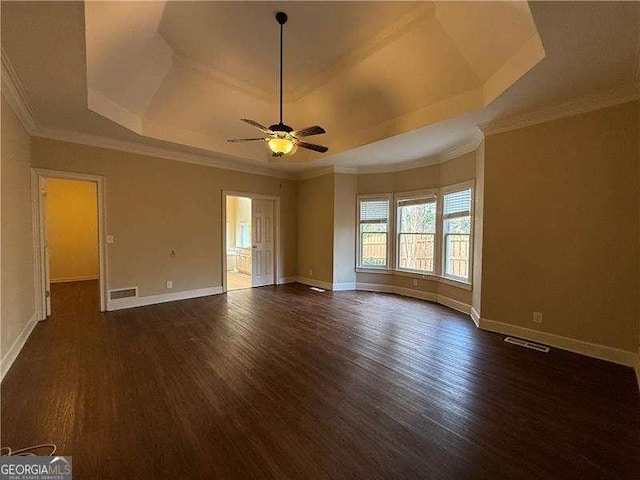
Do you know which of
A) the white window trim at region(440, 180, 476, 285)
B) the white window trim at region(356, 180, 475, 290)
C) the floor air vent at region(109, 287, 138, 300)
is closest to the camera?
the white window trim at region(440, 180, 476, 285)

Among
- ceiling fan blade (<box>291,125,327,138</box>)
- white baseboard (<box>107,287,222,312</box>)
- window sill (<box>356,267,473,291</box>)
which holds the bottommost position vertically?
white baseboard (<box>107,287,222,312</box>)

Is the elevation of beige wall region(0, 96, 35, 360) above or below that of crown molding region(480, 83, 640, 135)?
below

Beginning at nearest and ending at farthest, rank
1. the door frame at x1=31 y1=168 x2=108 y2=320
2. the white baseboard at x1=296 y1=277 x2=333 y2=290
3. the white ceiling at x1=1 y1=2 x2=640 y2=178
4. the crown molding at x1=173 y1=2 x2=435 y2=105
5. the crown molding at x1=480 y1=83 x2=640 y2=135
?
the white ceiling at x1=1 y1=2 x2=640 y2=178
the crown molding at x1=480 y1=83 x2=640 y2=135
the crown molding at x1=173 y1=2 x2=435 y2=105
the door frame at x1=31 y1=168 x2=108 y2=320
the white baseboard at x1=296 y1=277 x2=333 y2=290

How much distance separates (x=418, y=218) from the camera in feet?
19.0

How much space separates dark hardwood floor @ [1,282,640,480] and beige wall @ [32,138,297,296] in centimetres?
142

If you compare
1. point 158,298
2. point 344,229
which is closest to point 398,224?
point 344,229

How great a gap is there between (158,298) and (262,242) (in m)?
2.55

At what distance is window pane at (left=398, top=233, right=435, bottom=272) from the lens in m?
5.61

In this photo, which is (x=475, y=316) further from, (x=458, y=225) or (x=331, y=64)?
(x=331, y=64)

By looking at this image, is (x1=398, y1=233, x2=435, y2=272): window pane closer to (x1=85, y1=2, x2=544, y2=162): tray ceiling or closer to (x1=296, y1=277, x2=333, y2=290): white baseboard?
(x1=296, y1=277, x2=333, y2=290): white baseboard

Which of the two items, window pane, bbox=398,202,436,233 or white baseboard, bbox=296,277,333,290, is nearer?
window pane, bbox=398,202,436,233

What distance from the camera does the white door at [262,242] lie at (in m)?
6.82

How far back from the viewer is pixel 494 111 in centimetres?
344

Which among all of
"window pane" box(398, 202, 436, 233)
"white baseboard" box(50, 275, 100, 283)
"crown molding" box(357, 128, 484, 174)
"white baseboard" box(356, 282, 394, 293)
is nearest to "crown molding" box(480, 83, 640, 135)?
"crown molding" box(357, 128, 484, 174)
